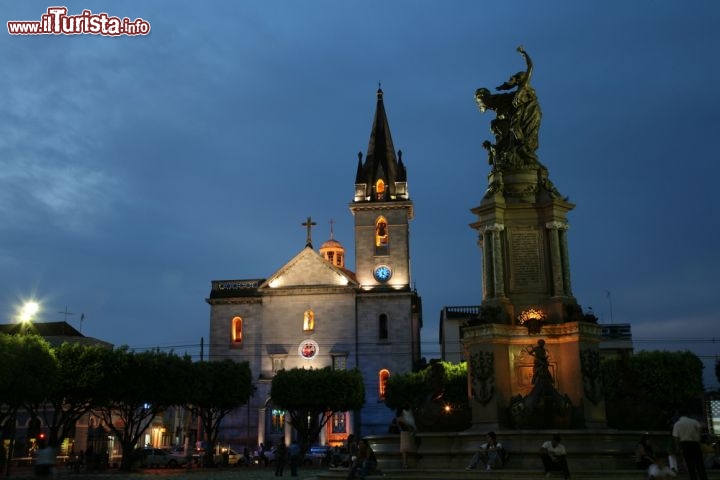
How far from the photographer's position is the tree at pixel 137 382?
147ft

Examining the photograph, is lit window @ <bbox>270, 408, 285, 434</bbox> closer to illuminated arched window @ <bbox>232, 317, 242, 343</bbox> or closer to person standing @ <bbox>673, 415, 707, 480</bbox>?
illuminated arched window @ <bbox>232, 317, 242, 343</bbox>

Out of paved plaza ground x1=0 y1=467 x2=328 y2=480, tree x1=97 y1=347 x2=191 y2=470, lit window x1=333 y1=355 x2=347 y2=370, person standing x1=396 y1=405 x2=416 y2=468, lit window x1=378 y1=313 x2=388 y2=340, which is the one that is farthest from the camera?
lit window x1=378 y1=313 x2=388 y2=340

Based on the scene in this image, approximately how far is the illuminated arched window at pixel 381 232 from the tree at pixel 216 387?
20.6 meters

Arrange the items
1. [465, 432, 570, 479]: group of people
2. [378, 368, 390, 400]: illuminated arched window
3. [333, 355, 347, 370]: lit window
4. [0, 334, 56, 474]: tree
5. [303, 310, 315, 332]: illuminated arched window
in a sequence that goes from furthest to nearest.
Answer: [303, 310, 315, 332]: illuminated arched window < [333, 355, 347, 370]: lit window < [378, 368, 390, 400]: illuminated arched window < [0, 334, 56, 474]: tree < [465, 432, 570, 479]: group of people

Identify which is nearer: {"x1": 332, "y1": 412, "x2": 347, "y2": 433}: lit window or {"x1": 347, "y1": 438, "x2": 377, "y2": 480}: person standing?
{"x1": 347, "y1": 438, "x2": 377, "y2": 480}: person standing

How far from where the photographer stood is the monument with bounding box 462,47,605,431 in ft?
71.6

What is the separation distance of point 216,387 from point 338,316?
59.7 feet

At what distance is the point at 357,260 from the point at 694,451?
189 feet

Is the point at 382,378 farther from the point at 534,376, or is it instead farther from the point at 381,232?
the point at 534,376

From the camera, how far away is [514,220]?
24.3 metres

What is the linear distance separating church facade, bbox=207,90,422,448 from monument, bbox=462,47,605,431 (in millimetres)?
45053

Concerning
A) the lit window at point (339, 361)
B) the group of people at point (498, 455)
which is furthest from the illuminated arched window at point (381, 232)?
the group of people at point (498, 455)

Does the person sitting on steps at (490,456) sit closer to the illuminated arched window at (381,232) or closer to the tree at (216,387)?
the tree at (216,387)

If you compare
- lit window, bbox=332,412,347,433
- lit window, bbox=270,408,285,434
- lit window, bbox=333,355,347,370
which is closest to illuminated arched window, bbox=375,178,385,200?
lit window, bbox=333,355,347,370
